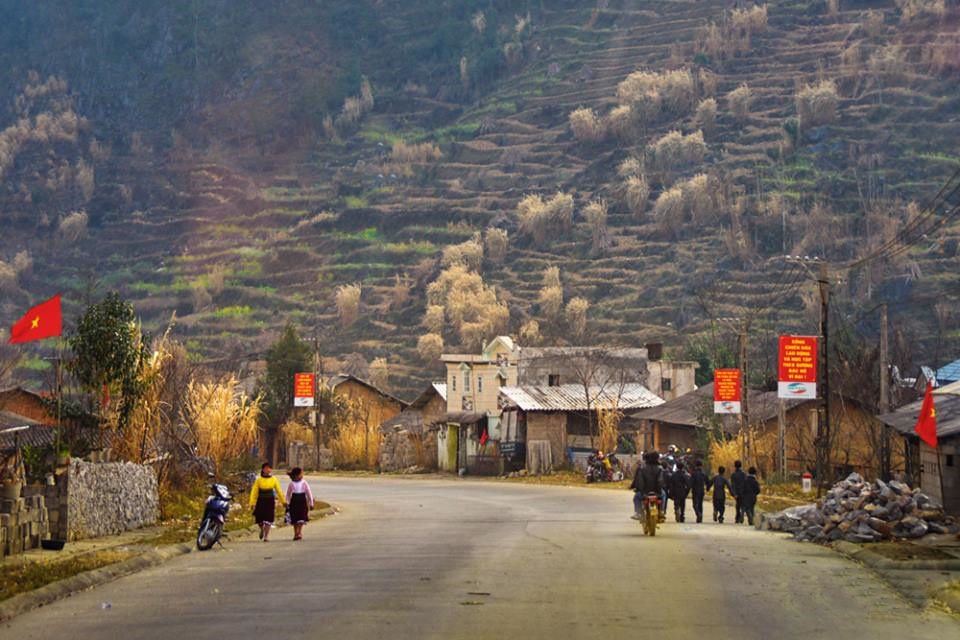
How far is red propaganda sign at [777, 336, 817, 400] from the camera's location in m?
42.5

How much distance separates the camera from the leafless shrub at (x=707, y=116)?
148625 millimetres

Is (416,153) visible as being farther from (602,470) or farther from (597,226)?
(602,470)

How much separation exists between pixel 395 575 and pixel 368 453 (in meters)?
57.3

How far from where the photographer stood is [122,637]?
14.3 metres

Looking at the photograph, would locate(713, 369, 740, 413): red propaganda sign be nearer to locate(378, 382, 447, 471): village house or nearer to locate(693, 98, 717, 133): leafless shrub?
locate(378, 382, 447, 471): village house

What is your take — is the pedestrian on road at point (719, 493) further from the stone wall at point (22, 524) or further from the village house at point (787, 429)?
the stone wall at point (22, 524)

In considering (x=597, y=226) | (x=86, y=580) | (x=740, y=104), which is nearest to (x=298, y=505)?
(x=86, y=580)

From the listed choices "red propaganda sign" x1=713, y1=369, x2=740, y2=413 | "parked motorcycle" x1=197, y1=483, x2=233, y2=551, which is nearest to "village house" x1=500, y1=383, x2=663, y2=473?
"red propaganda sign" x1=713, y1=369, x2=740, y2=413

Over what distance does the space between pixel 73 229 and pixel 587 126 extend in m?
63.2

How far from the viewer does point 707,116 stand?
150 m

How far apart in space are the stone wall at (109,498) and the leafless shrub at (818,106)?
116715 mm

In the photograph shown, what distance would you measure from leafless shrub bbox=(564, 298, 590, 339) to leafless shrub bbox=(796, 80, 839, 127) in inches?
1525

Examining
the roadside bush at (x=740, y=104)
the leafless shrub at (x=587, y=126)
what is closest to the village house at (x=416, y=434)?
the roadside bush at (x=740, y=104)

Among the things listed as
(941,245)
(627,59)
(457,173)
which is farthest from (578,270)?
(627,59)
